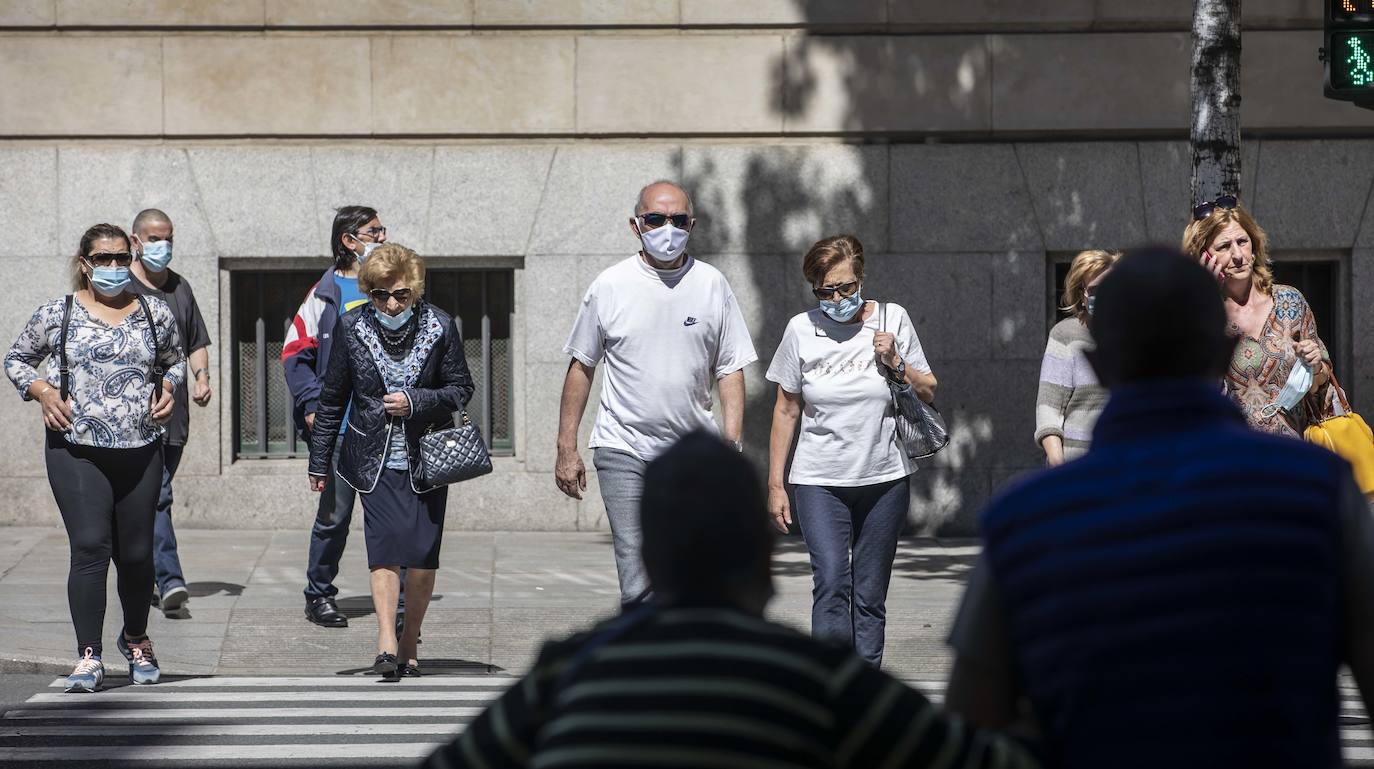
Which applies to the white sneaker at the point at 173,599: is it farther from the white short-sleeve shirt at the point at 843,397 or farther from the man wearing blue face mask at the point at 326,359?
the white short-sleeve shirt at the point at 843,397

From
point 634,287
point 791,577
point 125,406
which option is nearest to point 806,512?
point 634,287

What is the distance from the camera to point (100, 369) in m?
7.48

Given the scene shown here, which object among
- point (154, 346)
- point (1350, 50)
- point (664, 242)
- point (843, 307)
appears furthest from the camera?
point (1350, 50)

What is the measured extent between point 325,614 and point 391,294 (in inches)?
83.5

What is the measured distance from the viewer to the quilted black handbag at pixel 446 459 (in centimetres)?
756

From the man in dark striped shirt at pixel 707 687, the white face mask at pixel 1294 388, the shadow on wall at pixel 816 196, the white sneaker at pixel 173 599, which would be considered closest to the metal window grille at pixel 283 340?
the shadow on wall at pixel 816 196

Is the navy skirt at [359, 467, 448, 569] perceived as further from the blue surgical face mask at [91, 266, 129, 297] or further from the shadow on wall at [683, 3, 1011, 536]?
the shadow on wall at [683, 3, 1011, 536]

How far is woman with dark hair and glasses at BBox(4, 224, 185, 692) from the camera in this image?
7.45 m

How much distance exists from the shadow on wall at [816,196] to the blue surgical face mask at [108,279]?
555 cm

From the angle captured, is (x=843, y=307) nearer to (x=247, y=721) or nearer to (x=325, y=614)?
(x=247, y=721)

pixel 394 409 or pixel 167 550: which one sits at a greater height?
pixel 394 409

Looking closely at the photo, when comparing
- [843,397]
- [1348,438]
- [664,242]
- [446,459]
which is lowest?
[446,459]

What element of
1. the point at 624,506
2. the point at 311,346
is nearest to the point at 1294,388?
the point at 624,506

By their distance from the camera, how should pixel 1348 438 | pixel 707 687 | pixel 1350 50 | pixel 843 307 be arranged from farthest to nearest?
1. pixel 1350 50
2. pixel 843 307
3. pixel 1348 438
4. pixel 707 687
